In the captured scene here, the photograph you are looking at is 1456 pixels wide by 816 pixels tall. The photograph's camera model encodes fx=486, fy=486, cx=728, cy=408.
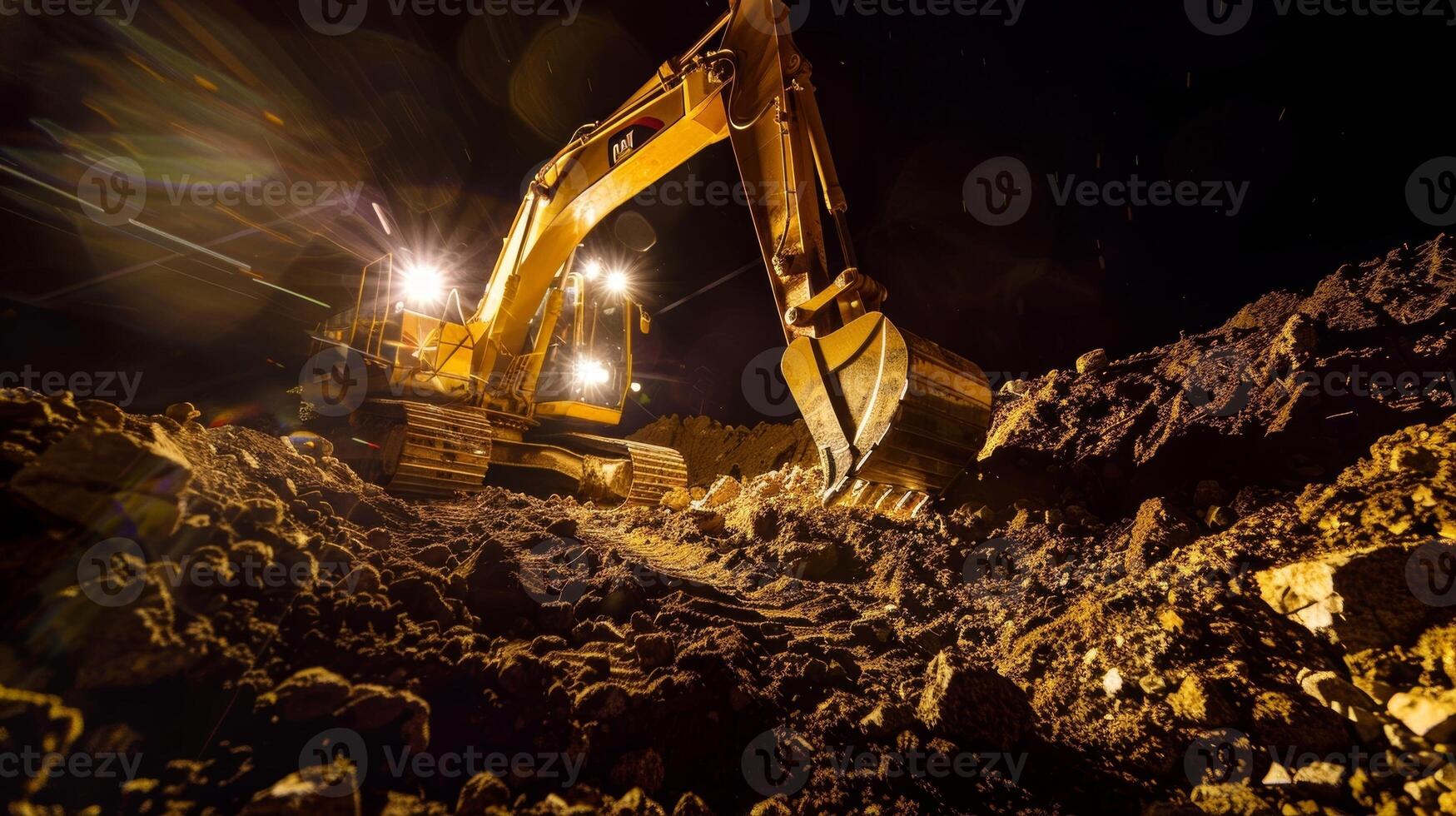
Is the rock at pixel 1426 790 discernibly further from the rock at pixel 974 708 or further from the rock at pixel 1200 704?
the rock at pixel 974 708

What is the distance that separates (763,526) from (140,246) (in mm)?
11759

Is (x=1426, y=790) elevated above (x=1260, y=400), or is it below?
below

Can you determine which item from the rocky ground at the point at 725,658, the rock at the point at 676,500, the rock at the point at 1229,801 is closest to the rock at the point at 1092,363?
the rocky ground at the point at 725,658

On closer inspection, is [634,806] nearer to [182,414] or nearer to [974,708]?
[974,708]

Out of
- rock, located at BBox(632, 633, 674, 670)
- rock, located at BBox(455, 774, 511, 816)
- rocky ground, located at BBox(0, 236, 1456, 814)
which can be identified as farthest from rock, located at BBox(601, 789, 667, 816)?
rock, located at BBox(632, 633, 674, 670)

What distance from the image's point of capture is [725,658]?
6.06 ft

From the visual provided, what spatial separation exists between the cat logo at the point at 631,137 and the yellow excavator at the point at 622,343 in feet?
0.06

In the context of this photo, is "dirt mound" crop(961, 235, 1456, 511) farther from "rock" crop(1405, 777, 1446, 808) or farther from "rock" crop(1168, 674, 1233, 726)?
"rock" crop(1405, 777, 1446, 808)

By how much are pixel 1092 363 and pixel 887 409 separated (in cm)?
310

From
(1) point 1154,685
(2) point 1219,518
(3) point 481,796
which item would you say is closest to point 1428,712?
(1) point 1154,685

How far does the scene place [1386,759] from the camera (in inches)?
48.2

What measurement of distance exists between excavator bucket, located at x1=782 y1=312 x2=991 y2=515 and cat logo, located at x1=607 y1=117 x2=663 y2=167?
2.80 metres

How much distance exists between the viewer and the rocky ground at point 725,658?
1.21m

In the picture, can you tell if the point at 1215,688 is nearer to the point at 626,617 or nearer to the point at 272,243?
the point at 626,617
